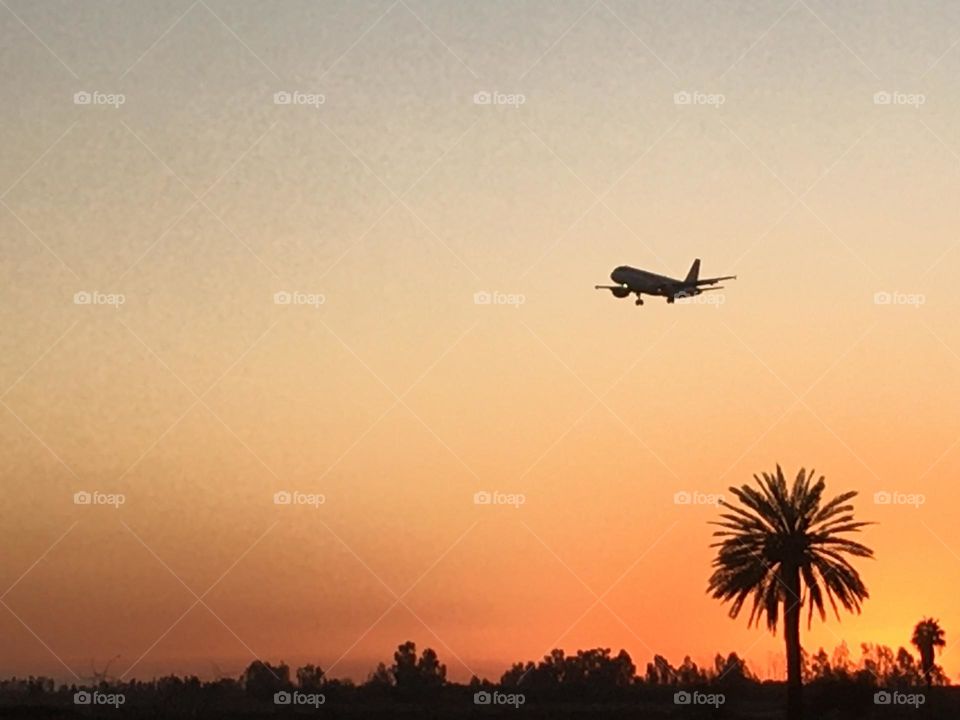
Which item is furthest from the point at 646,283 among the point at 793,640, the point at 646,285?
the point at 793,640

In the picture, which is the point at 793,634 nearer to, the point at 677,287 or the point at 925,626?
the point at 677,287

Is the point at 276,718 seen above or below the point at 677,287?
below

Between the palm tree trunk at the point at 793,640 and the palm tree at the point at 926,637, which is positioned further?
the palm tree at the point at 926,637

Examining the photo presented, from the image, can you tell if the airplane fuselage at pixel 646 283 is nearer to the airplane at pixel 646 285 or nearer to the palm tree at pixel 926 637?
the airplane at pixel 646 285

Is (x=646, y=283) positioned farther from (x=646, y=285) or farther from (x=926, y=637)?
(x=926, y=637)

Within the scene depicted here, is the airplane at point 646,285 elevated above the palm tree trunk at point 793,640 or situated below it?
above

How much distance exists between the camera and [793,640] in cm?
8856

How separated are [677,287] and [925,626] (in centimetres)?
5052

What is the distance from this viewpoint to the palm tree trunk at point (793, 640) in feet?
288

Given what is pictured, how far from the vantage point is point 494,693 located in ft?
514

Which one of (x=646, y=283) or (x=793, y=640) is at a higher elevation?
(x=646, y=283)

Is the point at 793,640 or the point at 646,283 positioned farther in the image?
the point at 646,283

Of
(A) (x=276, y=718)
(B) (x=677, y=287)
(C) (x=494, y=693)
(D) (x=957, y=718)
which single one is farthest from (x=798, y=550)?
(C) (x=494, y=693)

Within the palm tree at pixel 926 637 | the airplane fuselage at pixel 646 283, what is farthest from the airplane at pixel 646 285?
the palm tree at pixel 926 637
